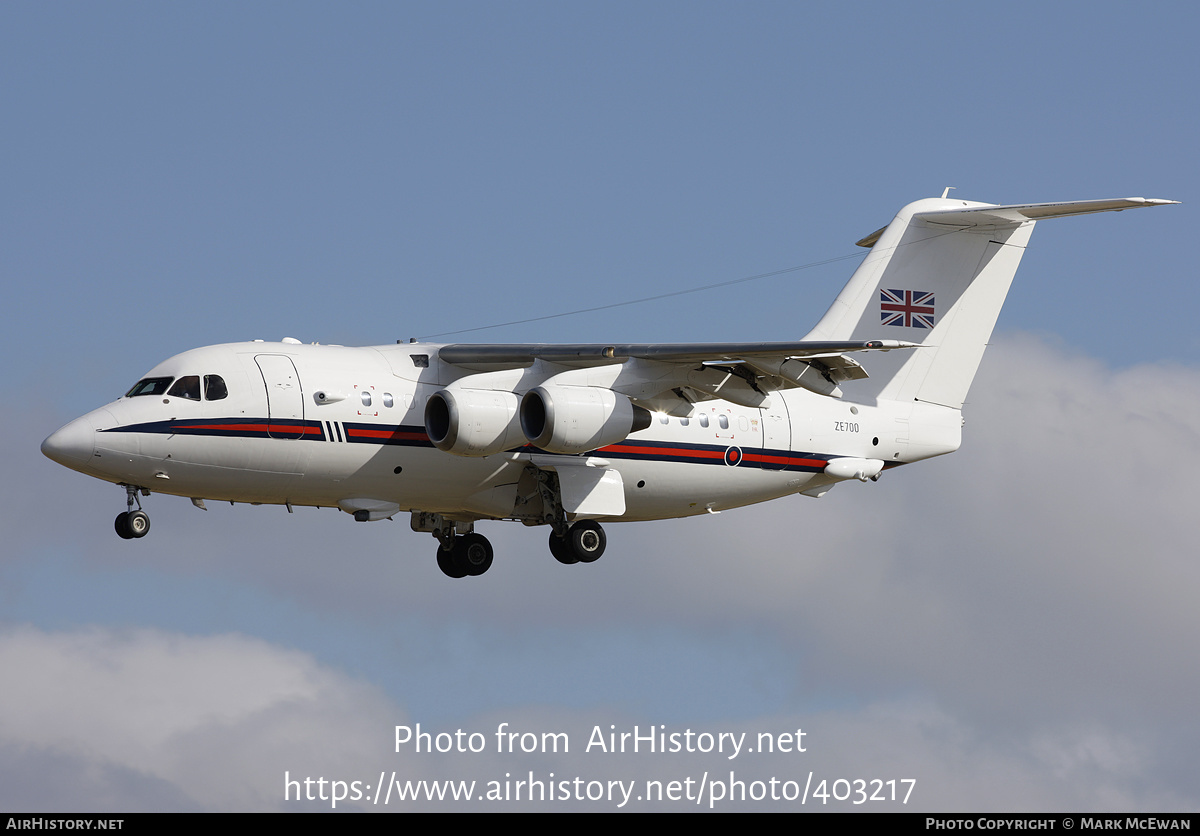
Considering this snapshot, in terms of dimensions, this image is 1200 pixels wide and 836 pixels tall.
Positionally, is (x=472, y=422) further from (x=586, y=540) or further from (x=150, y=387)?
(x=150, y=387)

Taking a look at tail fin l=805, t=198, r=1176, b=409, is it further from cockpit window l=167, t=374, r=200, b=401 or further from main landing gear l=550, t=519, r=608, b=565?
cockpit window l=167, t=374, r=200, b=401

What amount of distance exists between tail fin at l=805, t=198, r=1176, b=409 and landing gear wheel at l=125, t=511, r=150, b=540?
851 centimetres

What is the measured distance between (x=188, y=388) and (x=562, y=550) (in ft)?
15.2

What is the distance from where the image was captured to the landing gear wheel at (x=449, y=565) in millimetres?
20750

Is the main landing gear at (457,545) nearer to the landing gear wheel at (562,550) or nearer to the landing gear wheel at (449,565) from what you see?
the landing gear wheel at (449,565)

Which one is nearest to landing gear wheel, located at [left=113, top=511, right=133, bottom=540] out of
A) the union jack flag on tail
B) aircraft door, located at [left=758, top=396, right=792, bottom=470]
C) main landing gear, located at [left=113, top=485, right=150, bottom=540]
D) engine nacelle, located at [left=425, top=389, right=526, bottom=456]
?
main landing gear, located at [left=113, top=485, right=150, bottom=540]

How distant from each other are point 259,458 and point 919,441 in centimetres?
823

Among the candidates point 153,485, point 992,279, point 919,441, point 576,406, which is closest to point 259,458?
point 153,485

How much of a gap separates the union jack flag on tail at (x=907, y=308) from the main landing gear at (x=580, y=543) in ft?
15.5

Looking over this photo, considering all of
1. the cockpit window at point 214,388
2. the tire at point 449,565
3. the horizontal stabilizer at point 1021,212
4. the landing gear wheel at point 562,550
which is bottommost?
the tire at point 449,565

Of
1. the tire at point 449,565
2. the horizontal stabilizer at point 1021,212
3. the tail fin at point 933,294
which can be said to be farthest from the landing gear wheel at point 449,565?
the horizontal stabilizer at point 1021,212

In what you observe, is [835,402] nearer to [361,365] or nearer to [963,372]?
[963,372]

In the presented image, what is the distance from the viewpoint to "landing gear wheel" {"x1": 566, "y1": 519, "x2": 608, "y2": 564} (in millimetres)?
19453

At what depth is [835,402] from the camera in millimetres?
20766
